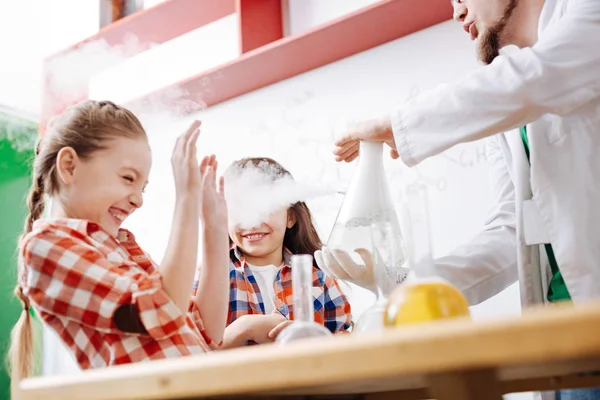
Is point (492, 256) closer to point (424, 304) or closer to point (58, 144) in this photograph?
point (424, 304)

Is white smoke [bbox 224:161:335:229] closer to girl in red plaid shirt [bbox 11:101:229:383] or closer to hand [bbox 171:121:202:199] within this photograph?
girl in red plaid shirt [bbox 11:101:229:383]

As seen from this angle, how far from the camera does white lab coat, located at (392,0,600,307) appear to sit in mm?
1022

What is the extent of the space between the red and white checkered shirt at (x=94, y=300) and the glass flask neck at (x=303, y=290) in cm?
19

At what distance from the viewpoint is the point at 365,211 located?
101cm

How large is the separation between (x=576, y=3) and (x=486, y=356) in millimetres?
850

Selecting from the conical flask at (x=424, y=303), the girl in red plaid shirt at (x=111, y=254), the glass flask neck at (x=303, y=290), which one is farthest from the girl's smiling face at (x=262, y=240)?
the conical flask at (x=424, y=303)

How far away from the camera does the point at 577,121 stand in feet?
3.60

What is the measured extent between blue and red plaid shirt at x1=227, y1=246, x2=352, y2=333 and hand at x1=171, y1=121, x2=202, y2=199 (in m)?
0.66

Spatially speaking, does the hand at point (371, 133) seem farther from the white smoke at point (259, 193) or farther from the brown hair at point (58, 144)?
the white smoke at point (259, 193)

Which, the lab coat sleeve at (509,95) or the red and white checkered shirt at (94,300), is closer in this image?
the red and white checkered shirt at (94,300)

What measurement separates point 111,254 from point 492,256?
68cm

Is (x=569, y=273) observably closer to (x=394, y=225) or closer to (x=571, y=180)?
(x=571, y=180)

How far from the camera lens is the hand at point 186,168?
1027 millimetres

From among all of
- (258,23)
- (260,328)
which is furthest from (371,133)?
(258,23)
